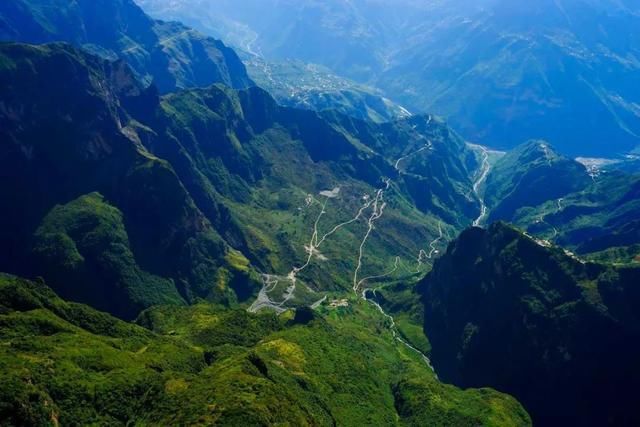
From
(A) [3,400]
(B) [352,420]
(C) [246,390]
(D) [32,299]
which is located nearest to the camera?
(A) [3,400]

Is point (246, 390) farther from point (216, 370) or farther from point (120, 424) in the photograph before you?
point (120, 424)

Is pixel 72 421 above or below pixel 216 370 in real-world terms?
below

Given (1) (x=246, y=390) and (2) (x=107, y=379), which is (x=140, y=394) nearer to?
(2) (x=107, y=379)

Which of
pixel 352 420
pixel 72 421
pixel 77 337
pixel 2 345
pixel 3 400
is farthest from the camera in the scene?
pixel 352 420

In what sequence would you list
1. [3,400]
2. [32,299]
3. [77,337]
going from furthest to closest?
[32,299] → [77,337] → [3,400]

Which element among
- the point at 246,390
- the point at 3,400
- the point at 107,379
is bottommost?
the point at 3,400

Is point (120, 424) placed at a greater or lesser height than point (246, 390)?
lesser

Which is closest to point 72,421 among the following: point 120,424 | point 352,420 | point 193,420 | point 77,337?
point 120,424

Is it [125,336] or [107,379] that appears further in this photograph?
[125,336]

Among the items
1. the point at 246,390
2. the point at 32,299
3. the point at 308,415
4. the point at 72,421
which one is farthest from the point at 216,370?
the point at 32,299
